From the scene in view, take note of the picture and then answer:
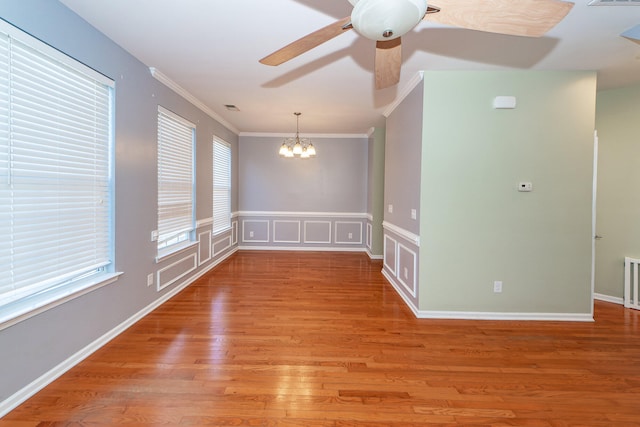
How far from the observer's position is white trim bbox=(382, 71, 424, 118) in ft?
10.8

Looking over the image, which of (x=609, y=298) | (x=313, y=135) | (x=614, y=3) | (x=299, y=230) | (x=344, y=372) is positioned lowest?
(x=344, y=372)

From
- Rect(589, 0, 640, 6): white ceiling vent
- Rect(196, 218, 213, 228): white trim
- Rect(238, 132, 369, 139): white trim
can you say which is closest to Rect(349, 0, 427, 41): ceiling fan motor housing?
Rect(589, 0, 640, 6): white ceiling vent

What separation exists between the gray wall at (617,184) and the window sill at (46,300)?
5550 millimetres

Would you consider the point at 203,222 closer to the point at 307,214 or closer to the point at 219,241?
the point at 219,241

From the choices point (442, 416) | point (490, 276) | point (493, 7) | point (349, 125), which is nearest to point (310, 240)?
Result: point (349, 125)

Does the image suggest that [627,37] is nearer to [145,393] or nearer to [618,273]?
[618,273]

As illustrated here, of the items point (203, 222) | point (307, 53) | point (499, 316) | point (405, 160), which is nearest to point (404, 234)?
point (405, 160)

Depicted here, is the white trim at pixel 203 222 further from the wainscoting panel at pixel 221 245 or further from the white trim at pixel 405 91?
the white trim at pixel 405 91

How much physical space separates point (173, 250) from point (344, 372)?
2722 mm

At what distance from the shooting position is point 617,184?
3.71 metres

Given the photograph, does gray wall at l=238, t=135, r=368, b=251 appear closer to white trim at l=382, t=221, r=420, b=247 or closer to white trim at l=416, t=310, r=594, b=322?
white trim at l=382, t=221, r=420, b=247

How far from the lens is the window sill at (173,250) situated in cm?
355

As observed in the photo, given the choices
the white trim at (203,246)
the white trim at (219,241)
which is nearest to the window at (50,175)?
the white trim at (203,246)

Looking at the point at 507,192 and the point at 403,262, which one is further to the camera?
the point at 403,262
